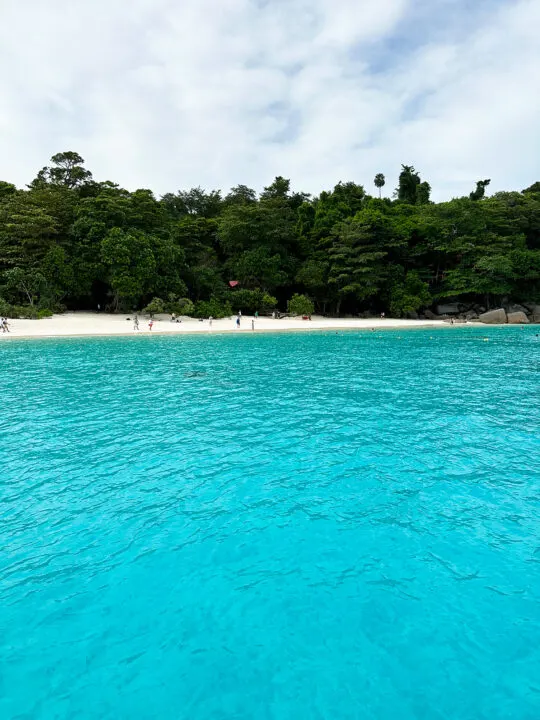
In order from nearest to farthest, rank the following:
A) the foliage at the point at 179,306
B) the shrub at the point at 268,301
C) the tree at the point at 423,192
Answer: the foliage at the point at 179,306 → the shrub at the point at 268,301 → the tree at the point at 423,192

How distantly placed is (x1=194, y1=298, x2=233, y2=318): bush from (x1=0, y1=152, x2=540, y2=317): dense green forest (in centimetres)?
17

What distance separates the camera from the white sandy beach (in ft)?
125

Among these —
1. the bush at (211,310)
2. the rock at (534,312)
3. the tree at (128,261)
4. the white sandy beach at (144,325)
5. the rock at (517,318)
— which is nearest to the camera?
the white sandy beach at (144,325)

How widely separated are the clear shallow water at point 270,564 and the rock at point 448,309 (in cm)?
4940

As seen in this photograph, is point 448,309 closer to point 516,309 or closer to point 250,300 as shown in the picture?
point 516,309

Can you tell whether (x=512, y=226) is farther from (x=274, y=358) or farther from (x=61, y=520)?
(x=61, y=520)

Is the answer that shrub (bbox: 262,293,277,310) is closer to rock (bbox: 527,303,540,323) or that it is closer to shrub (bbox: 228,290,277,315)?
shrub (bbox: 228,290,277,315)

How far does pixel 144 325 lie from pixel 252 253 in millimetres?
16996

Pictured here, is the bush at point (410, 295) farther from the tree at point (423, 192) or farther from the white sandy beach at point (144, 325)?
the tree at point (423, 192)

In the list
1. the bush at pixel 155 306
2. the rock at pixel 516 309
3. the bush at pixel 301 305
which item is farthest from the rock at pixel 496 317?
the bush at pixel 155 306

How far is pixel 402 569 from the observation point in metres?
5.16

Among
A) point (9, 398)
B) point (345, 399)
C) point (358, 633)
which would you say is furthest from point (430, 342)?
point (358, 633)

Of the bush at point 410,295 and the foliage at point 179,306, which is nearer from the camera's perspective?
the foliage at point 179,306

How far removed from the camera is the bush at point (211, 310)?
4881 cm
